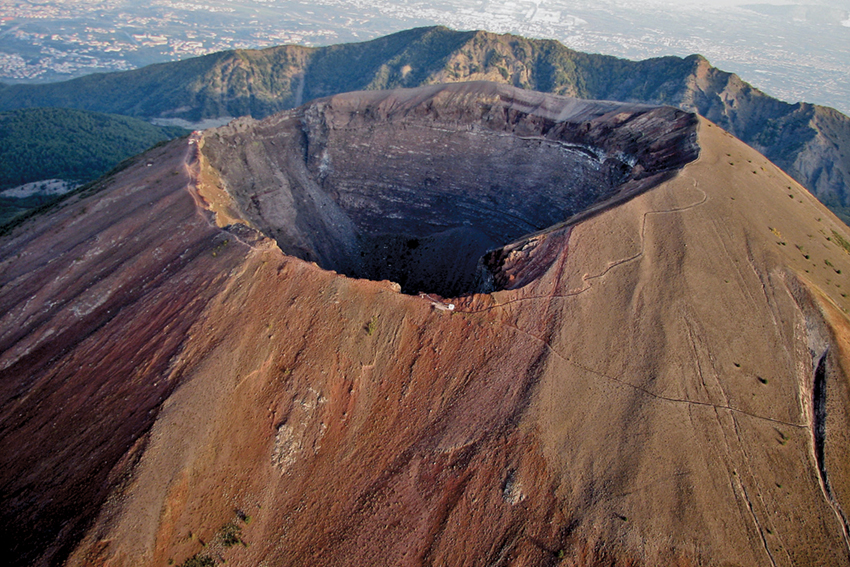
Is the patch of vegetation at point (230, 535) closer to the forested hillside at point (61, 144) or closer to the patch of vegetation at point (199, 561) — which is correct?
the patch of vegetation at point (199, 561)

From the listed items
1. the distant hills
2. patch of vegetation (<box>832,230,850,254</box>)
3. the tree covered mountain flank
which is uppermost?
patch of vegetation (<box>832,230,850,254</box>)

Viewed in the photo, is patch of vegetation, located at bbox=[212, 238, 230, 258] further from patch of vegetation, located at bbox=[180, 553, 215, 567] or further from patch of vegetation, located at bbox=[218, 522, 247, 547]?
patch of vegetation, located at bbox=[180, 553, 215, 567]

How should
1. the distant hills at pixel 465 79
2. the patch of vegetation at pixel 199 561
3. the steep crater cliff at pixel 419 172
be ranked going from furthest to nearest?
1. the distant hills at pixel 465 79
2. the steep crater cliff at pixel 419 172
3. the patch of vegetation at pixel 199 561

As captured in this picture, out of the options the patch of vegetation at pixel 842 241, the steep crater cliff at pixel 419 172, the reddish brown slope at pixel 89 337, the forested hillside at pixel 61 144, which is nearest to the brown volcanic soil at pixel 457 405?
the reddish brown slope at pixel 89 337

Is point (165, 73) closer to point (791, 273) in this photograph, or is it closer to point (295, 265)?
point (295, 265)

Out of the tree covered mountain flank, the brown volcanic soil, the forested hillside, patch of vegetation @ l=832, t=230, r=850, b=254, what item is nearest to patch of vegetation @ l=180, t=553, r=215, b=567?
the brown volcanic soil

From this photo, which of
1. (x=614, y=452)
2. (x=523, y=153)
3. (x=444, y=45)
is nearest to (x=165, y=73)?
(x=444, y=45)
